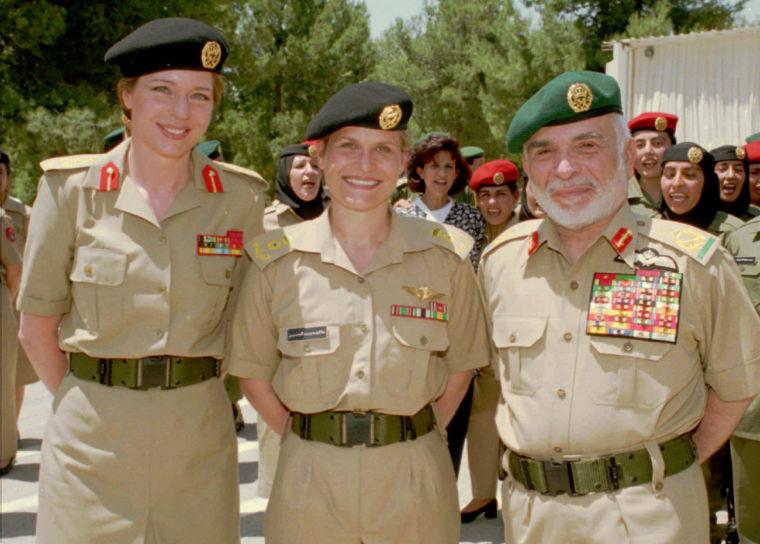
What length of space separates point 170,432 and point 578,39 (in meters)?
24.1

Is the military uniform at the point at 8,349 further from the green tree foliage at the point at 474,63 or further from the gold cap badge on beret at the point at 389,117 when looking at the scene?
the green tree foliage at the point at 474,63

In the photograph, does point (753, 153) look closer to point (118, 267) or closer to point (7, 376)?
point (118, 267)

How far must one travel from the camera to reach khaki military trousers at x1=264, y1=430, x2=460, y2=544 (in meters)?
2.76

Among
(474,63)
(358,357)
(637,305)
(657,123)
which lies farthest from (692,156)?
(474,63)

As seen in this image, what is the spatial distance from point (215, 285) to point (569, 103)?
4.21ft

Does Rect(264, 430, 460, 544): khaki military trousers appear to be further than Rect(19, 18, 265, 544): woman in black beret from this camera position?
No

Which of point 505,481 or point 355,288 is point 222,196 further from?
point 505,481

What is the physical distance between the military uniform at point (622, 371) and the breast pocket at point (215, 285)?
958 millimetres

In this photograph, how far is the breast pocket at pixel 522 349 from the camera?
2.70m

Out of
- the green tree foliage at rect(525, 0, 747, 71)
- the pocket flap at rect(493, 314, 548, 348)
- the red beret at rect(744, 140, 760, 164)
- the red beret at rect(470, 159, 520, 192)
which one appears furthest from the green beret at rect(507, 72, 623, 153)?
the green tree foliage at rect(525, 0, 747, 71)

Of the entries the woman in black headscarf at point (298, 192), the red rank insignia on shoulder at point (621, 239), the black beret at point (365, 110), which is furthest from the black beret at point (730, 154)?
the black beret at point (365, 110)

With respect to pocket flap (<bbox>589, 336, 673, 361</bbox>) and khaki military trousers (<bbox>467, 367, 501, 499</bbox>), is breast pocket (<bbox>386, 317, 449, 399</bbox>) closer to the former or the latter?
pocket flap (<bbox>589, 336, 673, 361</bbox>)

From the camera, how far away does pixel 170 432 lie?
2.92 m

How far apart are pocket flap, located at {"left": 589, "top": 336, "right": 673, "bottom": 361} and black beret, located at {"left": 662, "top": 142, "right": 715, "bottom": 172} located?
2.60 meters
